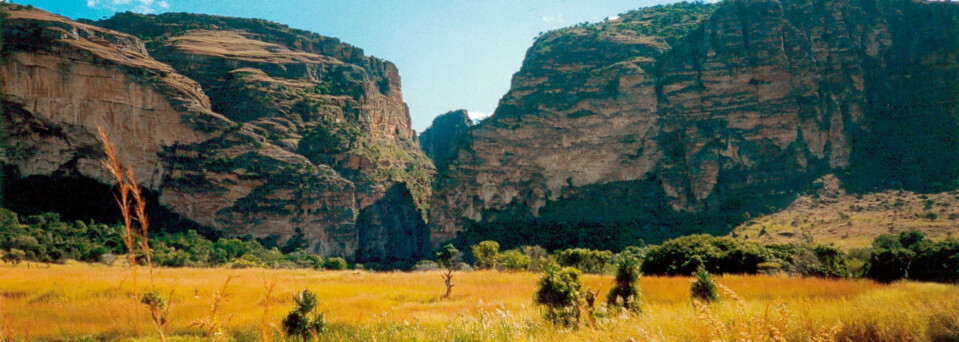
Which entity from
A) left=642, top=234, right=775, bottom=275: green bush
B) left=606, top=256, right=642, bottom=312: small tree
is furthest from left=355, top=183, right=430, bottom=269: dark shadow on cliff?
left=606, top=256, right=642, bottom=312: small tree

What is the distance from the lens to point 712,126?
6788 cm

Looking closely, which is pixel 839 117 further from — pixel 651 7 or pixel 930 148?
pixel 651 7

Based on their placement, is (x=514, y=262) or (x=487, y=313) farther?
(x=514, y=262)

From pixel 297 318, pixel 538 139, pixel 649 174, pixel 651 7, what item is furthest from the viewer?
pixel 651 7

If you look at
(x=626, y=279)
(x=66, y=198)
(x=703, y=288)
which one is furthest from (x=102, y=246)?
(x=703, y=288)

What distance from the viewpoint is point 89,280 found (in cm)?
1312

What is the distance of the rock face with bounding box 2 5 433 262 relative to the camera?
52.6m

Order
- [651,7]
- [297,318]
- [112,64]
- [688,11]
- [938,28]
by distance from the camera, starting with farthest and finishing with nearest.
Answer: [651,7]
[688,11]
[938,28]
[112,64]
[297,318]

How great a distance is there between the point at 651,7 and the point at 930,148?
7214 cm

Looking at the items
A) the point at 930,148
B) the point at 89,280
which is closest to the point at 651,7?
the point at 930,148

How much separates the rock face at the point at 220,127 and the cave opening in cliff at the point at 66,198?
2.33ft

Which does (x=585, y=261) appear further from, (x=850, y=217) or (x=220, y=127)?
(x=220, y=127)

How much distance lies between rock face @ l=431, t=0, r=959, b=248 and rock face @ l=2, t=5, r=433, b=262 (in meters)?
14.6

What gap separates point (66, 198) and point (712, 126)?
92.7 meters
